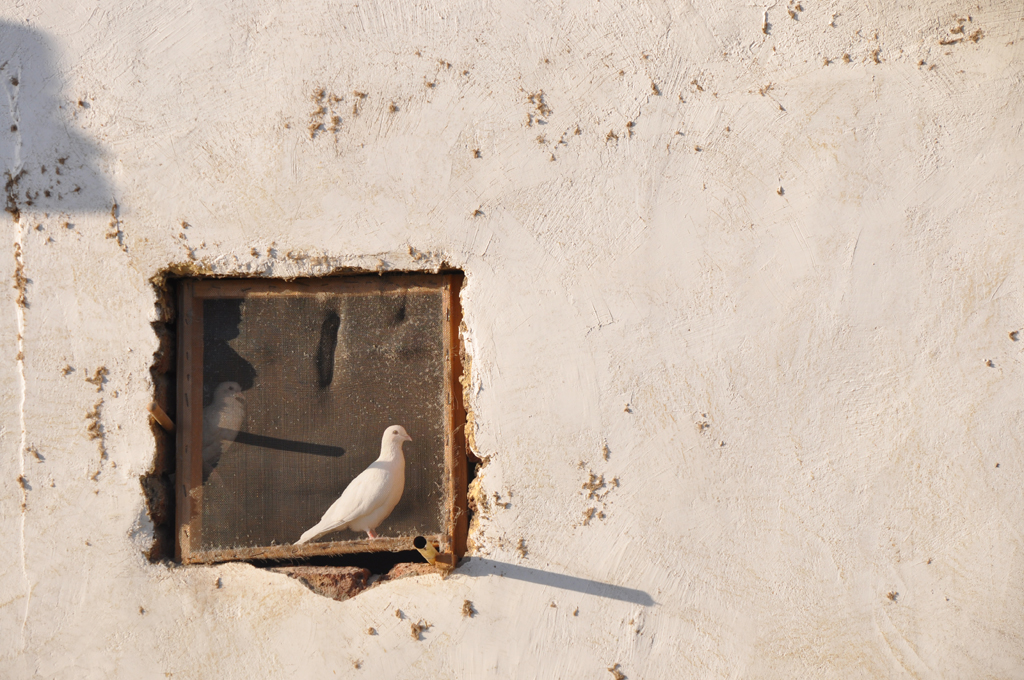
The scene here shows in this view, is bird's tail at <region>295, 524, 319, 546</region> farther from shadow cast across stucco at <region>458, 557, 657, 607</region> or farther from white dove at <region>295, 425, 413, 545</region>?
shadow cast across stucco at <region>458, 557, 657, 607</region>

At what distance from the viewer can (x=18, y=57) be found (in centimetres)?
214

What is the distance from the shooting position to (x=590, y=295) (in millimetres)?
2188

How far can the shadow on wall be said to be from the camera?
2.14 m

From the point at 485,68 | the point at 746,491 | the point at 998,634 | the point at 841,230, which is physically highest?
the point at 485,68

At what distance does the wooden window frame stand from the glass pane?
2 centimetres

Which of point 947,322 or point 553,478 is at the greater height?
point 947,322

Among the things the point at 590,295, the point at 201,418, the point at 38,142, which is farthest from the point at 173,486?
the point at 590,295

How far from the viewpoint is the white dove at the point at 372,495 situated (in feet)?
7.11

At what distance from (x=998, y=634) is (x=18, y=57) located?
3885 mm

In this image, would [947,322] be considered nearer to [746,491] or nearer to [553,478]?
[746,491]

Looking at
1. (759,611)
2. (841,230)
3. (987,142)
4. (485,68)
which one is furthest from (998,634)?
(485,68)

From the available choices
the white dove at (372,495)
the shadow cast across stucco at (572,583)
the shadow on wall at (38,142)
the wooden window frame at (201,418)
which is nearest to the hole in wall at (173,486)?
the wooden window frame at (201,418)

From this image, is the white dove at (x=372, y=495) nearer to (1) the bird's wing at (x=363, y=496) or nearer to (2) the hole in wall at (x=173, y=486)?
(1) the bird's wing at (x=363, y=496)

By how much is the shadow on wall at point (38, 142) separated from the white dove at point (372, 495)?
1.27 meters
